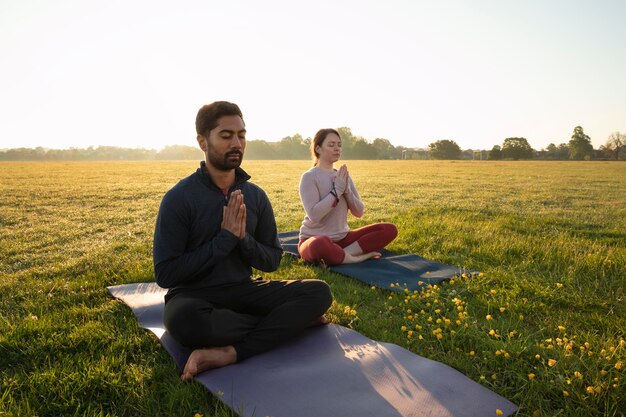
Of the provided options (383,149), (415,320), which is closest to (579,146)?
(383,149)

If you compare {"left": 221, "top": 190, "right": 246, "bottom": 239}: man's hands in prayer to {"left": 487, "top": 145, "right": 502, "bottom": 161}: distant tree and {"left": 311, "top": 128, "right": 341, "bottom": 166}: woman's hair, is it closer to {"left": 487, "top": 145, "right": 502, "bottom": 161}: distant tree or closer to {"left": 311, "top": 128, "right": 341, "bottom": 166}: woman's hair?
{"left": 311, "top": 128, "right": 341, "bottom": 166}: woman's hair

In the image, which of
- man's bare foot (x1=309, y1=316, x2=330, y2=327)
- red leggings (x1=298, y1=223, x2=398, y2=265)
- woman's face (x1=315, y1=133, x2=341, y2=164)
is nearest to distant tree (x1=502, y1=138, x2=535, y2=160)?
red leggings (x1=298, y1=223, x2=398, y2=265)

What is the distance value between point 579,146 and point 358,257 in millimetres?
105182

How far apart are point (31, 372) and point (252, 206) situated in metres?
2.17

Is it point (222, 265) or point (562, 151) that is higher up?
point (562, 151)

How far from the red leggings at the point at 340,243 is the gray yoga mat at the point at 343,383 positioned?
Answer: 2366 mm

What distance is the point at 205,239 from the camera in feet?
11.8

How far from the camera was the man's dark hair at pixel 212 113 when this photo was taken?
140 inches

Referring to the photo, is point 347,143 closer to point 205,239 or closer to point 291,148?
point 291,148

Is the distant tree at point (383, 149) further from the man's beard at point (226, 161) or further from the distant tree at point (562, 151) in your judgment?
the man's beard at point (226, 161)

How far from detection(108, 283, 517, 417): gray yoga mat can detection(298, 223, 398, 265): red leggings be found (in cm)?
237

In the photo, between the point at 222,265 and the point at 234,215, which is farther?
the point at 222,265

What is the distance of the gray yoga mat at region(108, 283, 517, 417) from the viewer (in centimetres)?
269

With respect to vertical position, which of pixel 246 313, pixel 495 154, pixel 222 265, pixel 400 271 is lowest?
pixel 400 271
